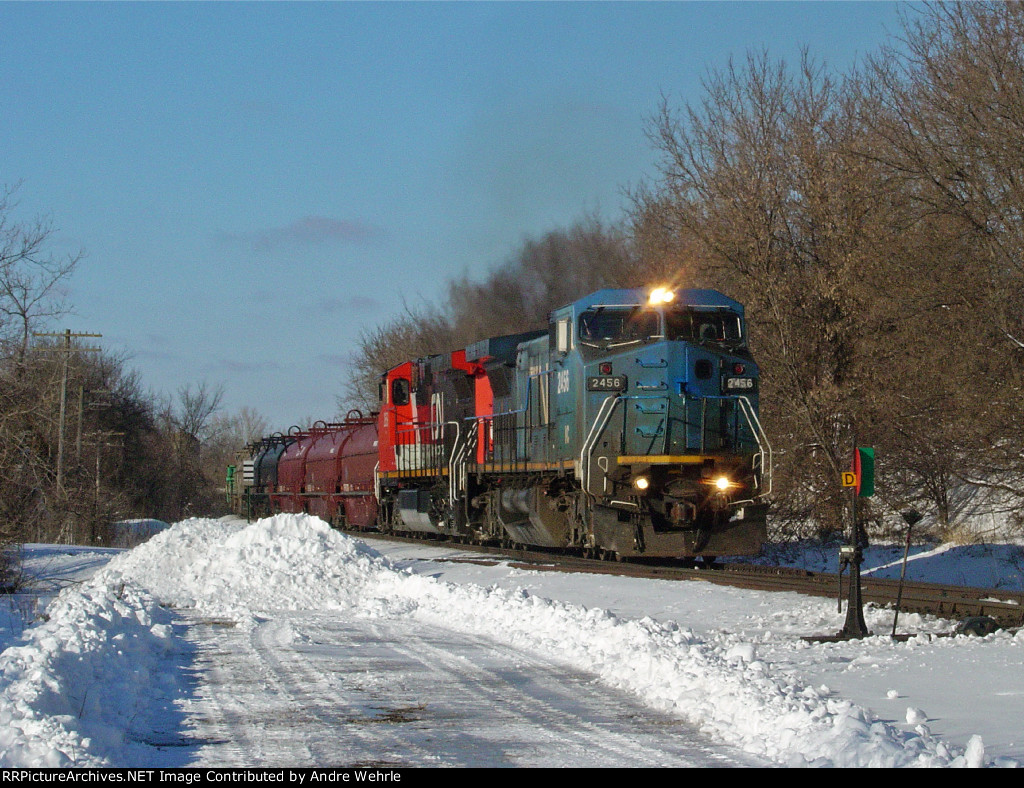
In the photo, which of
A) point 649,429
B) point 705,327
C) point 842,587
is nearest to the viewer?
point 842,587

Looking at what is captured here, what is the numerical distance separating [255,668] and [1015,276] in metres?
11.8

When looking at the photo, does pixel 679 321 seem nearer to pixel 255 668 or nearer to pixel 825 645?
pixel 825 645

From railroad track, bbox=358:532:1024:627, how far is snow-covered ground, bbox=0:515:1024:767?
43cm

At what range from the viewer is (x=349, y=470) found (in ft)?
97.0

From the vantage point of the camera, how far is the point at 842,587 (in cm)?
1137

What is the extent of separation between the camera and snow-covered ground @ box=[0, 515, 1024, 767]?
17.3 feet

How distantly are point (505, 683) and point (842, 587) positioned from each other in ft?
17.5

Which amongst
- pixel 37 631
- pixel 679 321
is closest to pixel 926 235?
pixel 679 321

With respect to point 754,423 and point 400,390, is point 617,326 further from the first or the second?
point 400,390

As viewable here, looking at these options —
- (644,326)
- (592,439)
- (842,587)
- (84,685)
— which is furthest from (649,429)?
(84,685)

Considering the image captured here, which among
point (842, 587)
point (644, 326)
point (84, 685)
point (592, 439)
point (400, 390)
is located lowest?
point (84, 685)

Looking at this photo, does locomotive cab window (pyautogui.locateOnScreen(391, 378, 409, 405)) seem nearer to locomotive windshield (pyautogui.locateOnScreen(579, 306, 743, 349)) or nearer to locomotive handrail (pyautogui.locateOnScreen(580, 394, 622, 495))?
locomotive windshield (pyautogui.locateOnScreen(579, 306, 743, 349))

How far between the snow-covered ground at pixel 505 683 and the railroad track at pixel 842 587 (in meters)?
0.43

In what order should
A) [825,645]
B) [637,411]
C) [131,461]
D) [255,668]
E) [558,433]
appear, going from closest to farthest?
[255,668]
[825,645]
[637,411]
[558,433]
[131,461]
